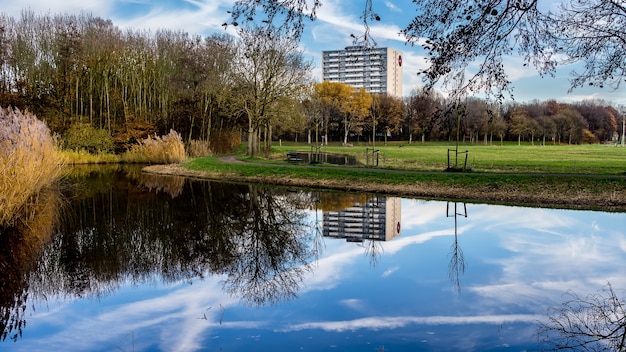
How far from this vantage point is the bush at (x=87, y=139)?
36781 mm

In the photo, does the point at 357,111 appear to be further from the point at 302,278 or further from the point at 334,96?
the point at 302,278

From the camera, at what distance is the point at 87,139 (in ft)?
123

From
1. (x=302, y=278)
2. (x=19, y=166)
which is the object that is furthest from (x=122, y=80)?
(x=302, y=278)

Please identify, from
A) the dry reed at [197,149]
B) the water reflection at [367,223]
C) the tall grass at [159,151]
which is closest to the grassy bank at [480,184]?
the water reflection at [367,223]

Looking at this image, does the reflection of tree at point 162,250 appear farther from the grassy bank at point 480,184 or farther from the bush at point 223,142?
the bush at point 223,142

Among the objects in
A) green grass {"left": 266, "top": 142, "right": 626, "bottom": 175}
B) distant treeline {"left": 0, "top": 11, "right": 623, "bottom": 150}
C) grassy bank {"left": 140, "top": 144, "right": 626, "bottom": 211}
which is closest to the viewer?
grassy bank {"left": 140, "top": 144, "right": 626, "bottom": 211}

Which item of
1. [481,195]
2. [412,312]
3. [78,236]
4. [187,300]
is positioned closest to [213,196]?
[78,236]

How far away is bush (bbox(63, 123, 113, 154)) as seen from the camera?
3678 centimetres

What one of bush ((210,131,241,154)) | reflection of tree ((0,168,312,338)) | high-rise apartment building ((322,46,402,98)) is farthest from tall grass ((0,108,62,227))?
bush ((210,131,241,154))

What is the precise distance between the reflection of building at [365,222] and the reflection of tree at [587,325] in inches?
192

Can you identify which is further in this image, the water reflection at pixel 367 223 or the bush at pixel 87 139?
the bush at pixel 87 139

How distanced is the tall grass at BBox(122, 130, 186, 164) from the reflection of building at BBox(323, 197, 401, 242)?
68.5 feet

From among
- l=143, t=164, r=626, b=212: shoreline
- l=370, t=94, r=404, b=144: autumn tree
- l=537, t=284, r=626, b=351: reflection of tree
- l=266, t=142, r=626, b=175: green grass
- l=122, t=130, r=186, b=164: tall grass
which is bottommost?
l=537, t=284, r=626, b=351: reflection of tree

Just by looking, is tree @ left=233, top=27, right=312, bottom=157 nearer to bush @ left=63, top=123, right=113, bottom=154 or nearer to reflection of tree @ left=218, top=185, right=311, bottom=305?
bush @ left=63, top=123, right=113, bottom=154
